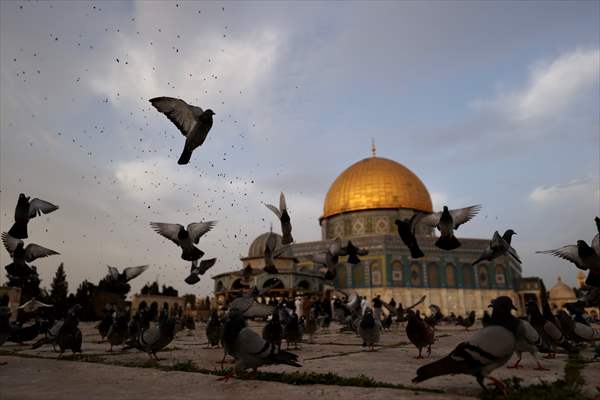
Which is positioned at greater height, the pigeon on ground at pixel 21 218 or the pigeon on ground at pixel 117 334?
the pigeon on ground at pixel 21 218

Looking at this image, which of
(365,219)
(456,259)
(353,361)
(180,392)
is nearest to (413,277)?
(456,259)

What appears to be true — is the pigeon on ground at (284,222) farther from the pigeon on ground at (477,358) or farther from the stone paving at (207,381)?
the pigeon on ground at (477,358)

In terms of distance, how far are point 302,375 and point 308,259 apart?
4141 cm

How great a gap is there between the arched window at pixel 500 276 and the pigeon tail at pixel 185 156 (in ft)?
146

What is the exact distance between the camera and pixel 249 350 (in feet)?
14.4

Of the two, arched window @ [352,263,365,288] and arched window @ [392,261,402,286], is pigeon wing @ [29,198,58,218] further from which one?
arched window @ [392,261,402,286]

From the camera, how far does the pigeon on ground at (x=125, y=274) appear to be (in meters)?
9.91

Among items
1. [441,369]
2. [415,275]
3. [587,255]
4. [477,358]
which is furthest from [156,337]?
[415,275]

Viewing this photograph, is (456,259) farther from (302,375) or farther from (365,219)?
(302,375)

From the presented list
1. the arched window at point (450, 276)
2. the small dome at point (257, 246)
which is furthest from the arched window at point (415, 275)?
the small dome at point (257, 246)

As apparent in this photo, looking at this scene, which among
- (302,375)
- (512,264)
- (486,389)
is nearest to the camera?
(486,389)

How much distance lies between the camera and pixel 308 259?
45406 mm

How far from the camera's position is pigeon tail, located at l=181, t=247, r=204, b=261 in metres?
8.70

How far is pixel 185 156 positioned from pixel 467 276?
42.4 m
